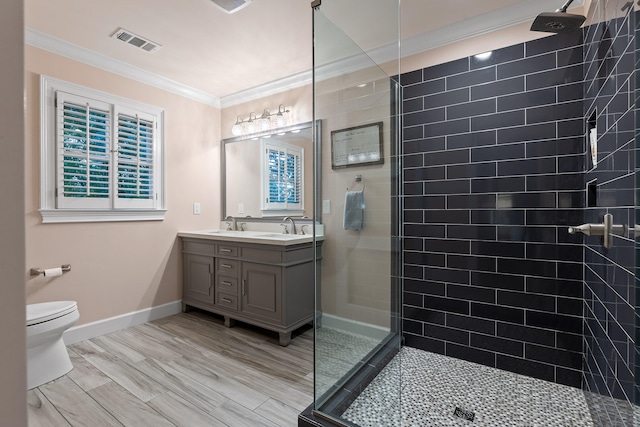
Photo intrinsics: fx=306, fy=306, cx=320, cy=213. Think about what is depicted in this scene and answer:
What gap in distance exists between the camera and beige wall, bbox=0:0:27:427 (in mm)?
302

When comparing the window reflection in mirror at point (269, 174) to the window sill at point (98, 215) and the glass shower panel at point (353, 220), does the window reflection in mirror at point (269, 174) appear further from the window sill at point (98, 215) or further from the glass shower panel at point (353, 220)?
the glass shower panel at point (353, 220)

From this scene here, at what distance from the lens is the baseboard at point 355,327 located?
1.71m

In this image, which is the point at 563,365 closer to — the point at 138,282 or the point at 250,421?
the point at 250,421

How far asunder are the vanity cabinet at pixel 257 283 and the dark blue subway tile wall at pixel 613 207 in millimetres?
1854

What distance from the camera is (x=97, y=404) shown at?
172cm

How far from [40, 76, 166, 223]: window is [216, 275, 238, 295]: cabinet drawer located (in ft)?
2.90

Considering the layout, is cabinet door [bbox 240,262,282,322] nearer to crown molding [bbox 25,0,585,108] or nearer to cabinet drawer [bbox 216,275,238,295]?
cabinet drawer [bbox 216,275,238,295]

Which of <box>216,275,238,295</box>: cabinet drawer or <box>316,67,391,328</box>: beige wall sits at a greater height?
<box>316,67,391,328</box>: beige wall

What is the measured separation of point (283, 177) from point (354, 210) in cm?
136

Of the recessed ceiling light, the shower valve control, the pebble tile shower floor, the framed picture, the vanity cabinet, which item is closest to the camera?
the shower valve control

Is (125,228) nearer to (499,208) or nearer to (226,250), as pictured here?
(226,250)

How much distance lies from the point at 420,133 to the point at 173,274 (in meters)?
2.75

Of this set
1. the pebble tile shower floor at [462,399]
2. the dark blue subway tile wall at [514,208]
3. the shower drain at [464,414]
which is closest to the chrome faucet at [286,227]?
the dark blue subway tile wall at [514,208]

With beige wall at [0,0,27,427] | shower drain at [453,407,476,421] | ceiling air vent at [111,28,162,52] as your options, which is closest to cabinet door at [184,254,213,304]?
ceiling air vent at [111,28,162,52]
